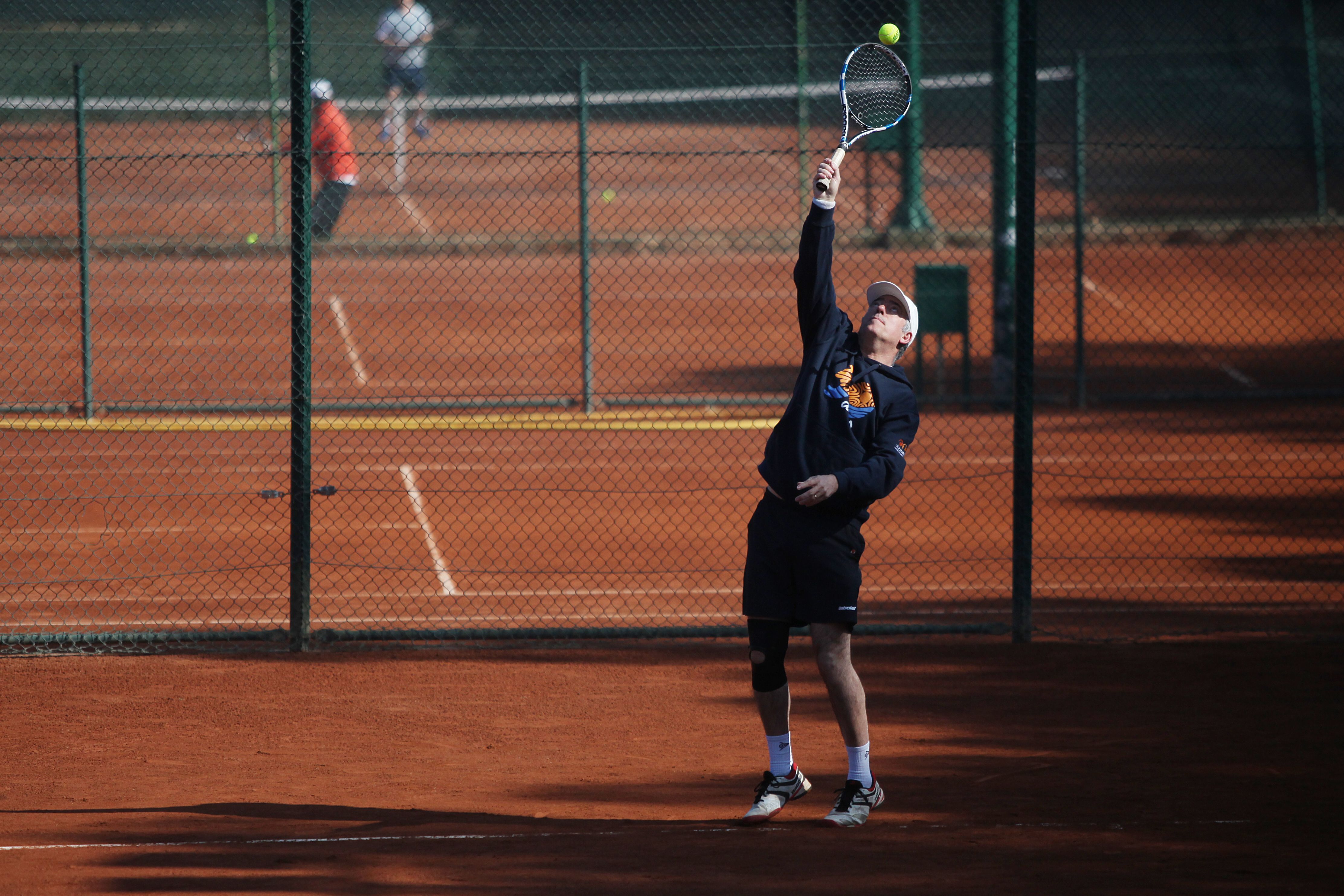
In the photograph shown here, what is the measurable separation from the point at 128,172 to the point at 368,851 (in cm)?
1665

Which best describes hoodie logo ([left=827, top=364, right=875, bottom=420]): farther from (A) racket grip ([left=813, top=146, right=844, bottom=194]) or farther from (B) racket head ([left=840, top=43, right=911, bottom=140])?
(B) racket head ([left=840, top=43, right=911, bottom=140])

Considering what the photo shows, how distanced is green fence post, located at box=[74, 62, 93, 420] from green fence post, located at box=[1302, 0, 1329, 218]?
16.2 metres

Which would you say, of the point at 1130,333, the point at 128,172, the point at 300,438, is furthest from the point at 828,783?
the point at 128,172

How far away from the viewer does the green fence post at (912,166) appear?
1903cm

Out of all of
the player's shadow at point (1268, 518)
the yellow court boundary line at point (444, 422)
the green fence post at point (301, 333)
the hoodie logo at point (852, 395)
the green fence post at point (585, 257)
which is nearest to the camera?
the hoodie logo at point (852, 395)

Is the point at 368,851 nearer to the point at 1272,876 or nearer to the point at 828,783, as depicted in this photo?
the point at 828,783

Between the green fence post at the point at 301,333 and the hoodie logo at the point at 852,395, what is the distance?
344 cm

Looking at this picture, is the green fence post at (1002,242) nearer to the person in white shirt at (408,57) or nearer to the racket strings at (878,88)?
the person in white shirt at (408,57)

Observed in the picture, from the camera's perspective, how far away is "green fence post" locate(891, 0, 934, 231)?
19.0 meters

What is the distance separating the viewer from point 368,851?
16.9ft

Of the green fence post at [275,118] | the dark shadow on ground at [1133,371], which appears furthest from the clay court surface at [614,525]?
the green fence post at [275,118]

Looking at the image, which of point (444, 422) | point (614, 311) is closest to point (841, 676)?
point (444, 422)

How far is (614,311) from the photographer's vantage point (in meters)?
18.3

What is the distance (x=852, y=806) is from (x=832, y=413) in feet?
4.82
